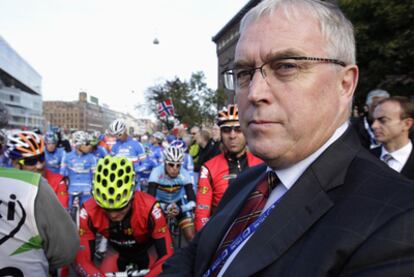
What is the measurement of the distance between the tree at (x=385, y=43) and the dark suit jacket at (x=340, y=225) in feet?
40.1

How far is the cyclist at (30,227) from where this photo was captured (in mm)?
2555

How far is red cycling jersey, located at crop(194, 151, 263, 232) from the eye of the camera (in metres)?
4.80

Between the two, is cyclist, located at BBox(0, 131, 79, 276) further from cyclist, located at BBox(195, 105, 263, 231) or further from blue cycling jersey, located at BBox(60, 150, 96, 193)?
blue cycling jersey, located at BBox(60, 150, 96, 193)

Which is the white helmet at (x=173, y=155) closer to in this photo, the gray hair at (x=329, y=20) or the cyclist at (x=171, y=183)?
the cyclist at (x=171, y=183)

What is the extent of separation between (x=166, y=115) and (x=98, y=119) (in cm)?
18153

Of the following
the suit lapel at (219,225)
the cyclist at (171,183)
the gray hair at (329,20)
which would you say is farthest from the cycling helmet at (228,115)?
the gray hair at (329,20)

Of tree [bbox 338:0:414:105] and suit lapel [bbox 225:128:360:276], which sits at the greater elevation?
tree [bbox 338:0:414:105]

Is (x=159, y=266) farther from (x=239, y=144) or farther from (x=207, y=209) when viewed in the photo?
(x=239, y=144)

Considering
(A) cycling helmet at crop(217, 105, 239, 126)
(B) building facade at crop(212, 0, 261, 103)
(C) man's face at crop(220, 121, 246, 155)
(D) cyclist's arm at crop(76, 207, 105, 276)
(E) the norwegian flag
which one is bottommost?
(D) cyclist's arm at crop(76, 207, 105, 276)

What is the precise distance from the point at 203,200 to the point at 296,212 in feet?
11.9

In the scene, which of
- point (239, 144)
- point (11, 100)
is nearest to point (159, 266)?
point (239, 144)

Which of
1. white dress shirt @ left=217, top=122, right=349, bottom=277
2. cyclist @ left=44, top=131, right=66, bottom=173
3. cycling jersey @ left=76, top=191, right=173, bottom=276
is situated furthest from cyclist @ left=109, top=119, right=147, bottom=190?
white dress shirt @ left=217, top=122, right=349, bottom=277

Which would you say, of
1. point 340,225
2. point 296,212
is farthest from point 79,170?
point 340,225

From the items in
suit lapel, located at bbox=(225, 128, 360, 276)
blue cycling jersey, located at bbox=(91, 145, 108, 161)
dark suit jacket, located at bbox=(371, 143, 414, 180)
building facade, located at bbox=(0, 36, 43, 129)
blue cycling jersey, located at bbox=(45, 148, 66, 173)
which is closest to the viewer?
suit lapel, located at bbox=(225, 128, 360, 276)
